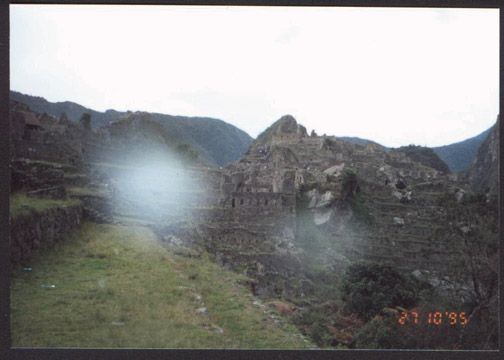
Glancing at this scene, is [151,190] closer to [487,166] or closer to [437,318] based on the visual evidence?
[437,318]

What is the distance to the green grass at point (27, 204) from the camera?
18.5 feet

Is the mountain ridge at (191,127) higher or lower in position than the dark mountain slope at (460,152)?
higher

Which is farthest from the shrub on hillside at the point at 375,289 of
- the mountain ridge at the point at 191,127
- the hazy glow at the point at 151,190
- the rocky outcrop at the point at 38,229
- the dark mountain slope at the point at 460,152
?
the rocky outcrop at the point at 38,229

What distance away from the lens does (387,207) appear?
8.21 m

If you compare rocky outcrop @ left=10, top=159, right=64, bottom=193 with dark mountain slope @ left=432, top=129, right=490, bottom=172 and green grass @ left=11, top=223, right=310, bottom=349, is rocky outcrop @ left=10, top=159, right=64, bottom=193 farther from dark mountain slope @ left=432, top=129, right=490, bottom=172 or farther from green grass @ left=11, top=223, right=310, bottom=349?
dark mountain slope @ left=432, top=129, right=490, bottom=172

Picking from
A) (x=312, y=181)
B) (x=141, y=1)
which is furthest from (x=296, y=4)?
(x=312, y=181)

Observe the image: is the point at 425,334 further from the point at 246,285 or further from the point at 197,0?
the point at 197,0

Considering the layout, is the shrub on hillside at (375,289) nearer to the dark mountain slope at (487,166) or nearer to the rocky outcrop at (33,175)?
the dark mountain slope at (487,166)

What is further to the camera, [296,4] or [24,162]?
[24,162]

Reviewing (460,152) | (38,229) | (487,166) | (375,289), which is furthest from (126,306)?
(460,152)

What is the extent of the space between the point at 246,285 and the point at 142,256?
223cm

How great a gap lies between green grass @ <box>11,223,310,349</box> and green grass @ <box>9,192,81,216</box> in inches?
29.3

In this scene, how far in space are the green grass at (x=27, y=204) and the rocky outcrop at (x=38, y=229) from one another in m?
0.08

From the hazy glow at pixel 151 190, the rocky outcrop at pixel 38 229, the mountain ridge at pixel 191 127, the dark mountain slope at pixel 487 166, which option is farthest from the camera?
the hazy glow at pixel 151 190
